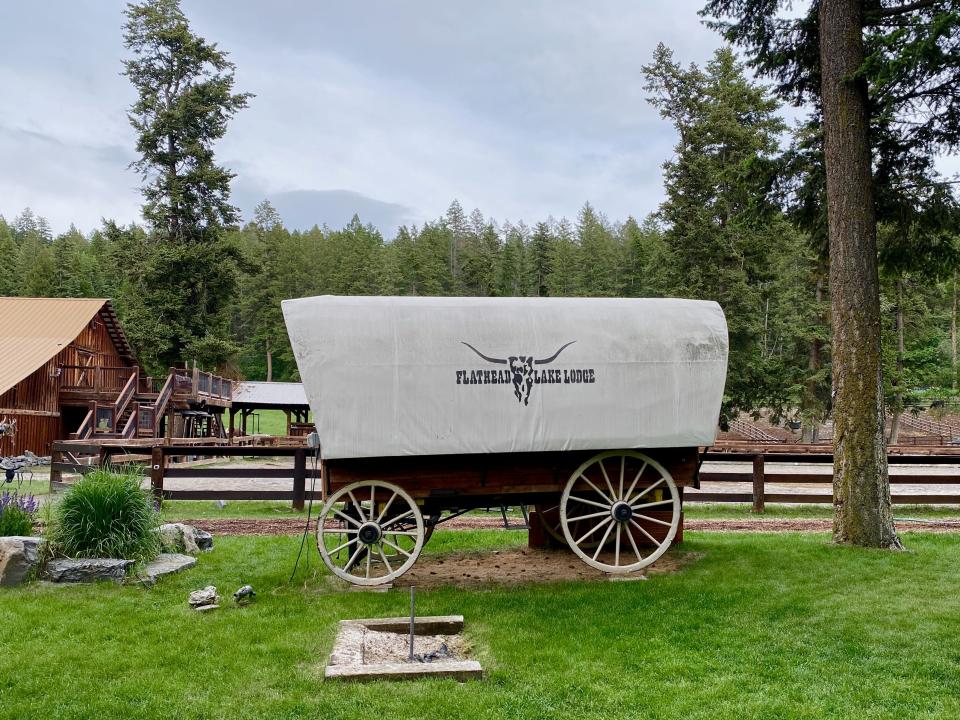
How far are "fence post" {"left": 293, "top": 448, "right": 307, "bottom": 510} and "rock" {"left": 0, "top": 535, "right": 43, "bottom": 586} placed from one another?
17.4ft

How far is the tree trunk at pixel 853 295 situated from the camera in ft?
27.6

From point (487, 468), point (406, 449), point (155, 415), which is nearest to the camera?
point (406, 449)

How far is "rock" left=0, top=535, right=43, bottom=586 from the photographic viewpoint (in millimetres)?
6543

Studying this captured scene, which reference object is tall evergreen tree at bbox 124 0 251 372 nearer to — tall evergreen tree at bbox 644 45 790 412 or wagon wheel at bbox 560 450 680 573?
tall evergreen tree at bbox 644 45 790 412

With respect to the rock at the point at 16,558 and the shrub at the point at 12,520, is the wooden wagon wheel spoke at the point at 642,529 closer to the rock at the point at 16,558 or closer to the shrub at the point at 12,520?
the rock at the point at 16,558

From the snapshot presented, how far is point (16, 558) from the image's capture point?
21.7 feet

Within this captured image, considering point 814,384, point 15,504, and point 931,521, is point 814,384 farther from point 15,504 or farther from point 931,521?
point 15,504

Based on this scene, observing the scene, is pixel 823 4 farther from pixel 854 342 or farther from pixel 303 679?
pixel 303 679

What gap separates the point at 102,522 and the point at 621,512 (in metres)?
5.28

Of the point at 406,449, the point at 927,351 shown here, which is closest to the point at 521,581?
the point at 406,449

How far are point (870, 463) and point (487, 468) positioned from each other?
4.56m

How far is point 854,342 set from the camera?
28.1ft

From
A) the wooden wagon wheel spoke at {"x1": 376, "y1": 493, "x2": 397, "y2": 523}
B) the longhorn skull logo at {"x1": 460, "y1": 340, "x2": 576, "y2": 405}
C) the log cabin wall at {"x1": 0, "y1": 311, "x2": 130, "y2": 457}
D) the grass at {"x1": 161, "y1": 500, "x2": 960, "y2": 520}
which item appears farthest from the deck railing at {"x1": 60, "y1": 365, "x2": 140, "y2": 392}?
the longhorn skull logo at {"x1": 460, "y1": 340, "x2": 576, "y2": 405}

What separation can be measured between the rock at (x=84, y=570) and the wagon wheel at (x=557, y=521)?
4308 millimetres
